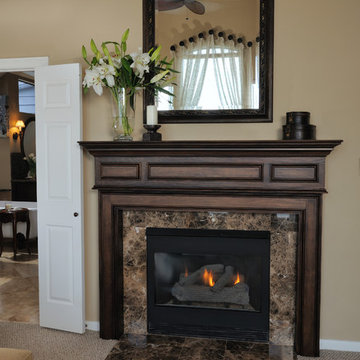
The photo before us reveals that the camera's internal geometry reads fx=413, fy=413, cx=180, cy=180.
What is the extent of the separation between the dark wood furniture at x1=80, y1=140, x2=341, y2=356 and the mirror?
0.33 metres

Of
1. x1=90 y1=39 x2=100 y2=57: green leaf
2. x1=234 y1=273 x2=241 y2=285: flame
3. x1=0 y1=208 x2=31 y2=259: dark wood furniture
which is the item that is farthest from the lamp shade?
x1=234 y1=273 x2=241 y2=285: flame

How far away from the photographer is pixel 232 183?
2.85 metres

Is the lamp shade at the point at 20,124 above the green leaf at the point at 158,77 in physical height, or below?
below

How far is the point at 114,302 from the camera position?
122 inches

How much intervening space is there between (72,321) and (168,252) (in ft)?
3.14

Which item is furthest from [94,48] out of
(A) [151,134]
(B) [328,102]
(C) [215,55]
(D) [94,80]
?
(B) [328,102]

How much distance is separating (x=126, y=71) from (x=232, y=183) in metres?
1.09

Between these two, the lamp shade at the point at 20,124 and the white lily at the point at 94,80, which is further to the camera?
the lamp shade at the point at 20,124

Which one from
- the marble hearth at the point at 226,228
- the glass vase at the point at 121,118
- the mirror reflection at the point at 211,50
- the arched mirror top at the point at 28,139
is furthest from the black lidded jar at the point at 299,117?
Result: the arched mirror top at the point at 28,139

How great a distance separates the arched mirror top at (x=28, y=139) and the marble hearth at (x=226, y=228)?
4.22 m

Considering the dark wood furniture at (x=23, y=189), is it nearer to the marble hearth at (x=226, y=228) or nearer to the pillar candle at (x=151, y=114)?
the marble hearth at (x=226, y=228)

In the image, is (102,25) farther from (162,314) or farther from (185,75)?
(162,314)

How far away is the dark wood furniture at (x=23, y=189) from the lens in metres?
6.45

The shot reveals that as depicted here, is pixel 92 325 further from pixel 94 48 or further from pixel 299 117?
pixel 299 117
